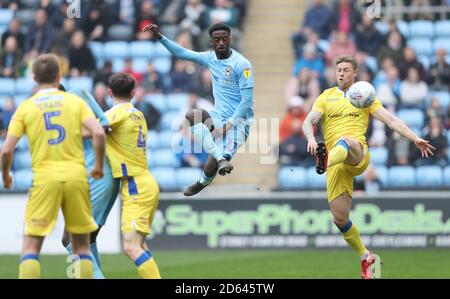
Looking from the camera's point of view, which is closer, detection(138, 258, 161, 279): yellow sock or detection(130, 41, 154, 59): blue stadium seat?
detection(138, 258, 161, 279): yellow sock

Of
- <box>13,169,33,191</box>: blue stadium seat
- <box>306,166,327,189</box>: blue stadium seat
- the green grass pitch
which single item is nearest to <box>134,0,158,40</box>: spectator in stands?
<box>13,169,33,191</box>: blue stadium seat

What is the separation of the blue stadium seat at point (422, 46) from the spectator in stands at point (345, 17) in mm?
1254

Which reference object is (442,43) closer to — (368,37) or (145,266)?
(368,37)

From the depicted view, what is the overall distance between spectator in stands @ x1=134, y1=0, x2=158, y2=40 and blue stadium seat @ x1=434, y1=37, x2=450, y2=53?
593 centimetres

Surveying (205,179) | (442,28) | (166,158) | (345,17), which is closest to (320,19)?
(345,17)

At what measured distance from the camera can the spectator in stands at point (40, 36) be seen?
23.8 metres

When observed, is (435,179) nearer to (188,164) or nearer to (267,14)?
(188,164)

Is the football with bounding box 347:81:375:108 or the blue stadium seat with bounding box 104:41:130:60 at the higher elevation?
the blue stadium seat with bounding box 104:41:130:60

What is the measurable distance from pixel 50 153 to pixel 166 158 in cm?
1120

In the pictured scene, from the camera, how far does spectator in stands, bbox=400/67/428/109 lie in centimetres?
2225

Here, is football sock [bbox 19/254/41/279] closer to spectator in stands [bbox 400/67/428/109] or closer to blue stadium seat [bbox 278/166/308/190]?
blue stadium seat [bbox 278/166/308/190]

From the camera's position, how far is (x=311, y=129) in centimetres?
1379

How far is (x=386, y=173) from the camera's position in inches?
840

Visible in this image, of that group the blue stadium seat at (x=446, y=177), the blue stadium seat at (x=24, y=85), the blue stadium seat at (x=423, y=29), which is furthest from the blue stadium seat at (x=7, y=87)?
the blue stadium seat at (x=446, y=177)
